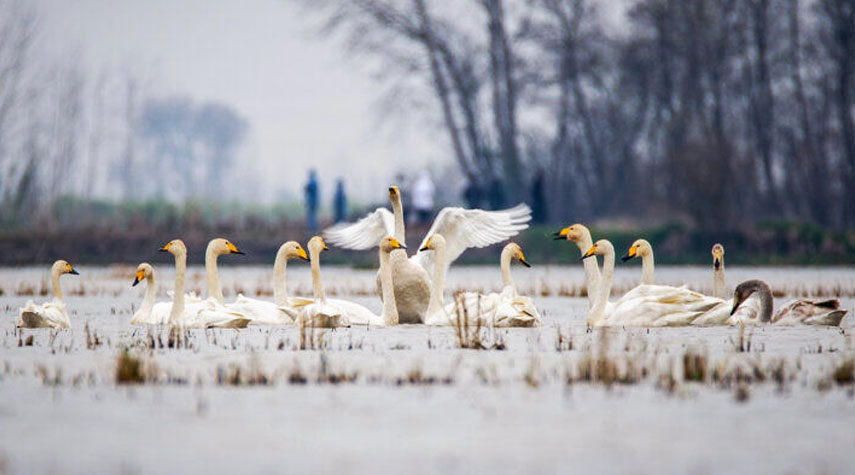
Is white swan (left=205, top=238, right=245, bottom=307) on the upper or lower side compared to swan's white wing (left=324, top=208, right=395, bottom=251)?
lower

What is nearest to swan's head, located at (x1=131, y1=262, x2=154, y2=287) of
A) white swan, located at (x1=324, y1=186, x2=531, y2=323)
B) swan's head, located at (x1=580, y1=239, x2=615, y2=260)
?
white swan, located at (x1=324, y1=186, x2=531, y2=323)

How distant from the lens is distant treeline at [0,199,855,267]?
90.6 ft

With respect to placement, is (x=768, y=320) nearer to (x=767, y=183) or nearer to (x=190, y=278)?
(x=190, y=278)

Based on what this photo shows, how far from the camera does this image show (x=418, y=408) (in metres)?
6.30

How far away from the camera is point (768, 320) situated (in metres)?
11.1

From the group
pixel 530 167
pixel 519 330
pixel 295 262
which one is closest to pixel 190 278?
pixel 295 262

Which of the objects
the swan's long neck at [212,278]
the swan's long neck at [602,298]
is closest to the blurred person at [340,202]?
the swan's long neck at [212,278]

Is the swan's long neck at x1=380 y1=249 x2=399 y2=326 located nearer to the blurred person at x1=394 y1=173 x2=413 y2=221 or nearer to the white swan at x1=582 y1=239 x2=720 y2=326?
the white swan at x1=582 y1=239 x2=720 y2=326

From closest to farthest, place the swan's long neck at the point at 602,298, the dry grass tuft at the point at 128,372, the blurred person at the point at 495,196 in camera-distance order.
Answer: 1. the dry grass tuft at the point at 128,372
2. the swan's long neck at the point at 602,298
3. the blurred person at the point at 495,196

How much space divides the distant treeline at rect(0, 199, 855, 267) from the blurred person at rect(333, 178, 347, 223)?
1035mm

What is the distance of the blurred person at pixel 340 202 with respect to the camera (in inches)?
1293

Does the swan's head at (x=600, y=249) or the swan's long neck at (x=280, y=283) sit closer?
the swan's head at (x=600, y=249)

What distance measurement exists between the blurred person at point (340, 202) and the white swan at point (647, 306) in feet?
71.3

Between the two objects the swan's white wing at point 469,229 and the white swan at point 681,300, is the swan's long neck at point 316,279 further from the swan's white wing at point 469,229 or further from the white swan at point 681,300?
the white swan at point 681,300
